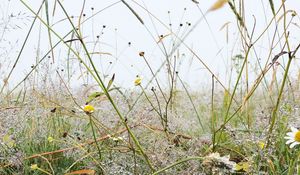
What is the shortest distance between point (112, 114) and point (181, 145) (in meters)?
0.39

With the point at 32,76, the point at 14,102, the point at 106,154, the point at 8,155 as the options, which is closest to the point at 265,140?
the point at 106,154

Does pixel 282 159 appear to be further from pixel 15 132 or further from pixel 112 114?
pixel 15 132

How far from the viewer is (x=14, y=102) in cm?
224

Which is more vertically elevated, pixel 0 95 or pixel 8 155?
pixel 0 95

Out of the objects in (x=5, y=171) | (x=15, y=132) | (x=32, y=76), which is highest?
(x=32, y=76)

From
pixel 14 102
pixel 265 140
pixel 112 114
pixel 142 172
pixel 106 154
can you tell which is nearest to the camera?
pixel 265 140

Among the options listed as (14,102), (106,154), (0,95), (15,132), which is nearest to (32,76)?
(0,95)

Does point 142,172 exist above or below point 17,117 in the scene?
below

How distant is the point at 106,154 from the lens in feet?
4.94

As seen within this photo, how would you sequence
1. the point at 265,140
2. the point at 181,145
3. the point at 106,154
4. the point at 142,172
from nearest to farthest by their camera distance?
the point at 265,140
the point at 142,172
the point at 106,154
the point at 181,145

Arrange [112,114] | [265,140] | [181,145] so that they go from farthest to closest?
[112,114], [181,145], [265,140]

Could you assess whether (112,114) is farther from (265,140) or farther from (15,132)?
(265,140)

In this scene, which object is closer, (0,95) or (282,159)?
(282,159)

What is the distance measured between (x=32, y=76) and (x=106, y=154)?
65 centimetres
